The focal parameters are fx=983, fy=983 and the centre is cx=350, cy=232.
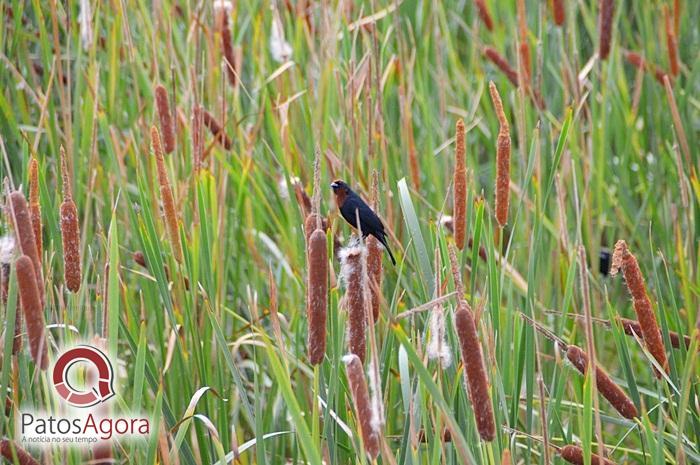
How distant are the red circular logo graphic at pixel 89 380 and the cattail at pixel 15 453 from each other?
0.39 feet

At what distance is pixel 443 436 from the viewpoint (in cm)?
130

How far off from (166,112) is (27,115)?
0.69m

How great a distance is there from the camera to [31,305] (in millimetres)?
1038

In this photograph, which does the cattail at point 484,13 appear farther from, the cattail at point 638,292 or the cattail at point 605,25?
the cattail at point 638,292

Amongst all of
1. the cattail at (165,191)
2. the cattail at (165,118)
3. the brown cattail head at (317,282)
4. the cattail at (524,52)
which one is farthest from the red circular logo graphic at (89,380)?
the cattail at (524,52)

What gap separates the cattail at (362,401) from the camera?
96 centimetres

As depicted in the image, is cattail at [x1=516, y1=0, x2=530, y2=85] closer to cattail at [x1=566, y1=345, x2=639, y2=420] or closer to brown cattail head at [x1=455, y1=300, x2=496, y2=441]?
cattail at [x1=566, y1=345, x2=639, y2=420]

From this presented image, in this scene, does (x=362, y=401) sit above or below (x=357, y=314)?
below

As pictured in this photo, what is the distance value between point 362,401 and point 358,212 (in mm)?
428

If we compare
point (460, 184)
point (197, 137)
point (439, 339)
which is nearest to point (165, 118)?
point (197, 137)

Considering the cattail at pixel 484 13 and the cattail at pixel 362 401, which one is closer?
the cattail at pixel 362 401

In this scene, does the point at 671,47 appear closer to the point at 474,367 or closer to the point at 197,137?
the point at 197,137

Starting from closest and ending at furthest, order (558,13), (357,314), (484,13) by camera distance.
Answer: (357,314), (558,13), (484,13)

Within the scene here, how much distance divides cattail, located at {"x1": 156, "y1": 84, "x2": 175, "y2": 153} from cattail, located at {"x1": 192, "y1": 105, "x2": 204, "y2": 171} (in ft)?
0.16
